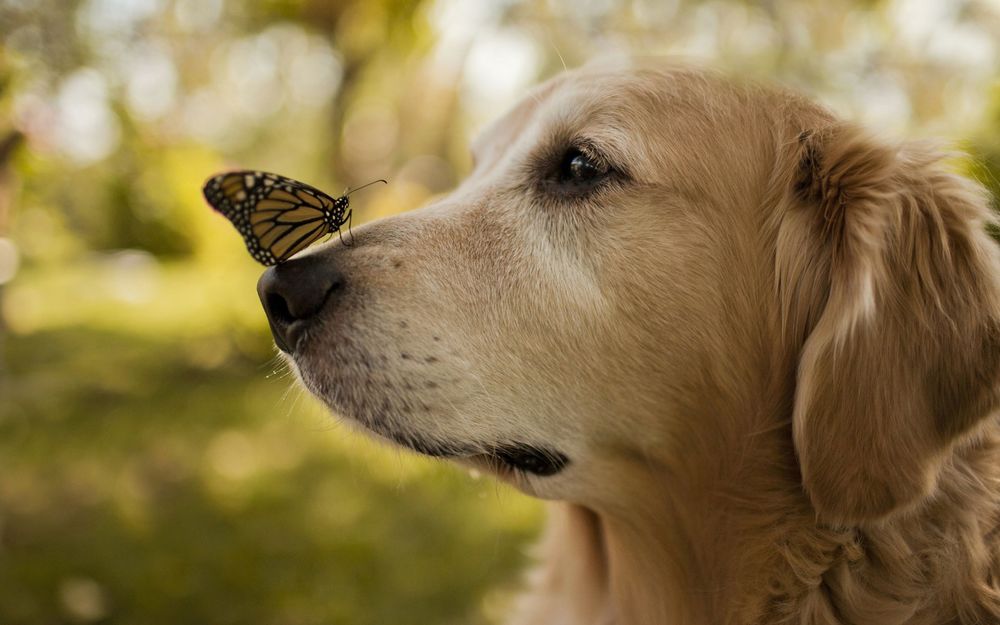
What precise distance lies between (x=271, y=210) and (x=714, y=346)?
1111 millimetres

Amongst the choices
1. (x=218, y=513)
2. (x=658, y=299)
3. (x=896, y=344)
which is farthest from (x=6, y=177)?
(x=896, y=344)

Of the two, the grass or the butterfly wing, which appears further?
the grass

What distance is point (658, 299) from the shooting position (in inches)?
77.9

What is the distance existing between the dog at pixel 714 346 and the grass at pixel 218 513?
0.60m

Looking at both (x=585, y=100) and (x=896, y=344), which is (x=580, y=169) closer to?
(x=585, y=100)

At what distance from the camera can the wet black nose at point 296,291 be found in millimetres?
1906

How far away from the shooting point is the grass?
12.1 ft

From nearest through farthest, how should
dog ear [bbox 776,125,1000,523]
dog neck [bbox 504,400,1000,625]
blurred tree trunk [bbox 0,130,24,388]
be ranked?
dog ear [bbox 776,125,1000,523] < dog neck [bbox 504,400,1000,625] < blurred tree trunk [bbox 0,130,24,388]

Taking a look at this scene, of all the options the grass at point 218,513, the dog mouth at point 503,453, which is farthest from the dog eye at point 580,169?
the grass at point 218,513

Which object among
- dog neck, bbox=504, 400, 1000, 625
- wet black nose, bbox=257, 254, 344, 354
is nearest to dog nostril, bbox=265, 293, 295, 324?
wet black nose, bbox=257, 254, 344, 354

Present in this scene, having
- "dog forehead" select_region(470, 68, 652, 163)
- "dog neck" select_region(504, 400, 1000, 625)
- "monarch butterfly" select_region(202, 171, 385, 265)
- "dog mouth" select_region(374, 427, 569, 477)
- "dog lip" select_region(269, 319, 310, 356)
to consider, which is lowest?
"dog neck" select_region(504, 400, 1000, 625)

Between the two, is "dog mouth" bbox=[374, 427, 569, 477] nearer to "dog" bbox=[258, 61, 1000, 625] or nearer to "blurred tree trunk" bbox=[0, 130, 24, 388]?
"dog" bbox=[258, 61, 1000, 625]

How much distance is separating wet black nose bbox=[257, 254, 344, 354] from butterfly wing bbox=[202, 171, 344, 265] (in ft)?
0.18

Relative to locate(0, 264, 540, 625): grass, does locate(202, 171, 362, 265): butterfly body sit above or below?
above
